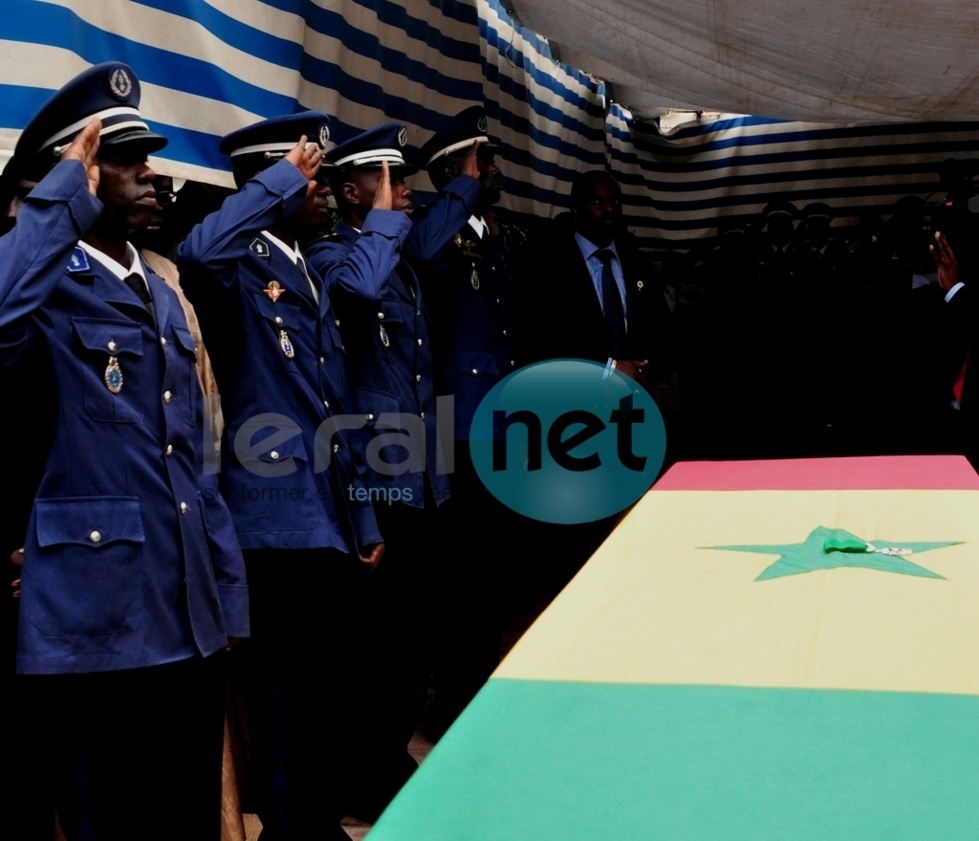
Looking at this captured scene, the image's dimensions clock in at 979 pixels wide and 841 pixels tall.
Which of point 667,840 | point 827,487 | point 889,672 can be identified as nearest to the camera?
point 667,840

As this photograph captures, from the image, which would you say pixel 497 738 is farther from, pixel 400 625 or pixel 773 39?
pixel 773 39

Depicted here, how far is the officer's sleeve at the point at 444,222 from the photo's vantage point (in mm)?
3457

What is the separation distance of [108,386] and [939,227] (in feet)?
14.7

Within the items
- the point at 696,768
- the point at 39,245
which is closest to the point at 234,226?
the point at 39,245

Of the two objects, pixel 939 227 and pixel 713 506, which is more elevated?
pixel 939 227

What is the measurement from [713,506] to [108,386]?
4.78ft

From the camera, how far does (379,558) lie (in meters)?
2.96

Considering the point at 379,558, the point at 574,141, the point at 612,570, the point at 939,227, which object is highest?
the point at 574,141

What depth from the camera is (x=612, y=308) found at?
4727 millimetres

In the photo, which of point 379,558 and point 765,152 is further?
point 765,152

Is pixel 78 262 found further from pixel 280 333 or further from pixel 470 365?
pixel 470 365

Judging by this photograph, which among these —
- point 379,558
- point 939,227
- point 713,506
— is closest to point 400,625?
point 379,558

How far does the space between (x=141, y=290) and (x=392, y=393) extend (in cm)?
106

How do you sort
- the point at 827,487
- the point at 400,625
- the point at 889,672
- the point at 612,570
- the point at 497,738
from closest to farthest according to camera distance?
the point at 497,738 → the point at 889,672 → the point at 612,570 → the point at 827,487 → the point at 400,625
